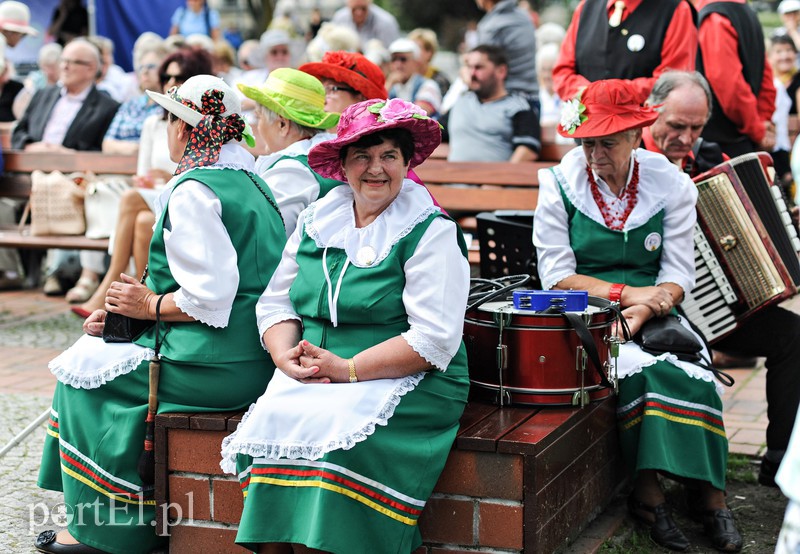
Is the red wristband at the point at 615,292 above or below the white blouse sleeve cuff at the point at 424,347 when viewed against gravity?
above

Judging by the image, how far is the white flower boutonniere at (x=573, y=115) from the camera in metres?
4.27

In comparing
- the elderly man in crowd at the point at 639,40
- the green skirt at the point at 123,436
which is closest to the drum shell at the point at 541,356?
the green skirt at the point at 123,436

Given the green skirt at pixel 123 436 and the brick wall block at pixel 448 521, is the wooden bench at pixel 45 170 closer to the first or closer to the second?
the green skirt at pixel 123 436

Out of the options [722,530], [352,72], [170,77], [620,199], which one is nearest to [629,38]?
[352,72]

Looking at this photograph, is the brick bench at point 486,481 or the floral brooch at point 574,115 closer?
the brick bench at point 486,481

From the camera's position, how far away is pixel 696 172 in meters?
4.94

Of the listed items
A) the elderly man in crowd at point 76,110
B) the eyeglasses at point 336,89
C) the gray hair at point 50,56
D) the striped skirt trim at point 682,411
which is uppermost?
the gray hair at point 50,56

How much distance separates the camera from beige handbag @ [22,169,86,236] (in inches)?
321

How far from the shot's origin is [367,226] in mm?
3498

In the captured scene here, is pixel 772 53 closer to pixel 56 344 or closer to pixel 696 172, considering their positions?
pixel 696 172

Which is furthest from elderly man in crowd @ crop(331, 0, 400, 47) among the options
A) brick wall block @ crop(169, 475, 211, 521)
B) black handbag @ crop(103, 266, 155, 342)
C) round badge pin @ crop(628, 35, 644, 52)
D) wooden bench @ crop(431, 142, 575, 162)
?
brick wall block @ crop(169, 475, 211, 521)

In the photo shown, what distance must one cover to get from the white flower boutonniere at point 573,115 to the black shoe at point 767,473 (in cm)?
159

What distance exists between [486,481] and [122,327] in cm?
141

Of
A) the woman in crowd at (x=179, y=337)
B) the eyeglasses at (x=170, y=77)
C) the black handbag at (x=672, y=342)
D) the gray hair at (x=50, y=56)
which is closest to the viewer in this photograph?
the woman in crowd at (x=179, y=337)
